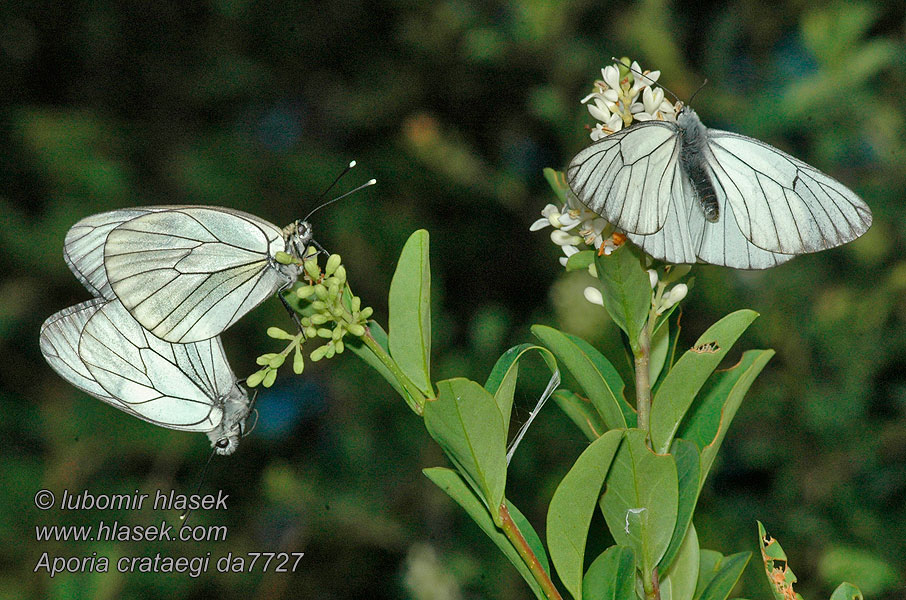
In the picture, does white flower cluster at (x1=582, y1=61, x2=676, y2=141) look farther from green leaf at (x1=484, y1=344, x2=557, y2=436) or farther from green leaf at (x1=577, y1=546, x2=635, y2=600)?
green leaf at (x1=577, y1=546, x2=635, y2=600)

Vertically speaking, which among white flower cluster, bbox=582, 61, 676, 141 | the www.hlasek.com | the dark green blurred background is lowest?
the www.hlasek.com

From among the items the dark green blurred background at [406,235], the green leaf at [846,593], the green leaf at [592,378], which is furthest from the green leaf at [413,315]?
the dark green blurred background at [406,235]

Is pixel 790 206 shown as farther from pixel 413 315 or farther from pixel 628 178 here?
pixel 413 315

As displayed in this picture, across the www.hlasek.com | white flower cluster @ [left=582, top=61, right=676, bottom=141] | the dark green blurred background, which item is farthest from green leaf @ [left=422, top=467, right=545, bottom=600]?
the www.hlasek.com

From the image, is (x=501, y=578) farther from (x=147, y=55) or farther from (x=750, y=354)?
(x=147, y=55)

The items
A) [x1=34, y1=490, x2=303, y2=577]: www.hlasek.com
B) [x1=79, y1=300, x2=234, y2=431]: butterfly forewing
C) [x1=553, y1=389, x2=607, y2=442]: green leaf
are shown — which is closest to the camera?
[x1=553, y1=389, x2=607, y2=442]: green leaf

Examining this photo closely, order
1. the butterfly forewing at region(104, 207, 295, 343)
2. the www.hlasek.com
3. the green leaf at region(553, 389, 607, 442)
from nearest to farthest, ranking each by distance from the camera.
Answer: the green leaf at region(553, 389, 607, 442) < the butterfly forewing at region(104, 207, 295, 343) < the www.hlasek.com

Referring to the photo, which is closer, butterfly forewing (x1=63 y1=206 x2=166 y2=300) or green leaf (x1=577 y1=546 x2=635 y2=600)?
green leaf (x1=577 y1=546 x2=635 y2=600)
